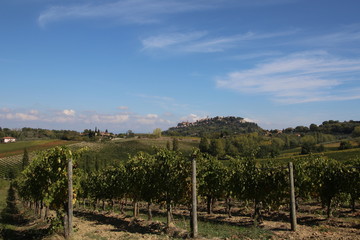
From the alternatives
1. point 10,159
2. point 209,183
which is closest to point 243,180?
point 209,183

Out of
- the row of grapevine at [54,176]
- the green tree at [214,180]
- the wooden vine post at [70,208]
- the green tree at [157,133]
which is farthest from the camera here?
the green tree at [157,133]

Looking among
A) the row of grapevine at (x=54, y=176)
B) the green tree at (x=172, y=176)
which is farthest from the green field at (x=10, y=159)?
the green tree at (x=172, y=176)

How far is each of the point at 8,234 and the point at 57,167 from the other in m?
5.08

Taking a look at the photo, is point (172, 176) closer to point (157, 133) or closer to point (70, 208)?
point (70, 208)

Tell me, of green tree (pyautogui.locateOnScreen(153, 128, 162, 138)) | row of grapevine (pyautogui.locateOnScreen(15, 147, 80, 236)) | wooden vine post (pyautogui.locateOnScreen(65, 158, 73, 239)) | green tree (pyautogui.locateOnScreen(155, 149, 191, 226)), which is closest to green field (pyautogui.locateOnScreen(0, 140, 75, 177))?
green tree (pyautogui.locateOnScreen(153, 128, 162, 138))

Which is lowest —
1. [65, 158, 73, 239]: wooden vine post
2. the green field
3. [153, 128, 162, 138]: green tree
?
the green field

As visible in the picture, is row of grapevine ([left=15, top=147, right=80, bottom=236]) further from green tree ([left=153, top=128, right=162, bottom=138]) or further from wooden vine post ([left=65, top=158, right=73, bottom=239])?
green tree ([left=153, top=128, right=162, bottom=138])

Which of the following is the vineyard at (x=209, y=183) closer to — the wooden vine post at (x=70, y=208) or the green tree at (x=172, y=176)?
the green tree at (x=172, y=176)

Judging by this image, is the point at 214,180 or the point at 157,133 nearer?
the point at 214,180

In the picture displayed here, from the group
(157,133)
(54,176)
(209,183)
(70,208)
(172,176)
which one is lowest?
(209,183)

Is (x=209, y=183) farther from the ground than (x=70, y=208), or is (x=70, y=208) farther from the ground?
(x=70, y=208)

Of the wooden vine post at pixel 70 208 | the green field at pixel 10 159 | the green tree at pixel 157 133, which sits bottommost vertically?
the green field at pixel 10 159

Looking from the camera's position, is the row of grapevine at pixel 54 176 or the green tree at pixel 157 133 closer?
the row of grapevine at pixel 54 176

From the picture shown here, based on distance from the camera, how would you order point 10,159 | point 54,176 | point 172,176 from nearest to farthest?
1. point 54,176
2. point 172,176
3. point 10,159
